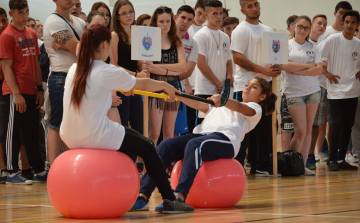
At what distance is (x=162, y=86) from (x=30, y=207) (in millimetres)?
1209

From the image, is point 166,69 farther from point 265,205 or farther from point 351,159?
point 351,159

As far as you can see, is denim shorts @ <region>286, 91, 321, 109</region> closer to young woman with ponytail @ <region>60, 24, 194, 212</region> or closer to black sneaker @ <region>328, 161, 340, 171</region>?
black sneaker @ <region>328, 161, 340, 171</region>

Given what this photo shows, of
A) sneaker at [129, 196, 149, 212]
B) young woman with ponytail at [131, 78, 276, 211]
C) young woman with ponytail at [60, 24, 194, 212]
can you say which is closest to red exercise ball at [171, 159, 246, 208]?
young woman with ponytail at [131, 78, 276, 211]

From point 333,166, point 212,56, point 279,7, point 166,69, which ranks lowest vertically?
point 333,166

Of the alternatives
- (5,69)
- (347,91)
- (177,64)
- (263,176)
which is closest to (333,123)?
(347,91)

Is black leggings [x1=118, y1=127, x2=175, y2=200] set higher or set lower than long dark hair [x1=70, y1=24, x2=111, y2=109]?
lower

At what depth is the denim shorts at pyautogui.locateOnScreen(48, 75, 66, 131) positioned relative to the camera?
13.9 feet

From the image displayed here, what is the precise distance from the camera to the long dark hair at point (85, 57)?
2.63 meters

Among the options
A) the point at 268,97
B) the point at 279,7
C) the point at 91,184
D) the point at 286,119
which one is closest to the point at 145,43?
the point at 268,97

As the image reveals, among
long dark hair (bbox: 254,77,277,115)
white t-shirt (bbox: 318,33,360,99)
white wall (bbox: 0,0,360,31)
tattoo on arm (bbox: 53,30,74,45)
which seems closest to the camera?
long dark hair (bbox: 254,77,277,115)

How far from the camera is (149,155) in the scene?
110 inches

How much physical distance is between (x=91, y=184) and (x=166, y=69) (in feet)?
7.08

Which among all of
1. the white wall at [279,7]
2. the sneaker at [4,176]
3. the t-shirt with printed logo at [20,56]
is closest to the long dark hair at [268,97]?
the t-shirt with printed logo at [20,56]

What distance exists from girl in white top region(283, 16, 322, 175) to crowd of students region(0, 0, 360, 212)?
11 mm
